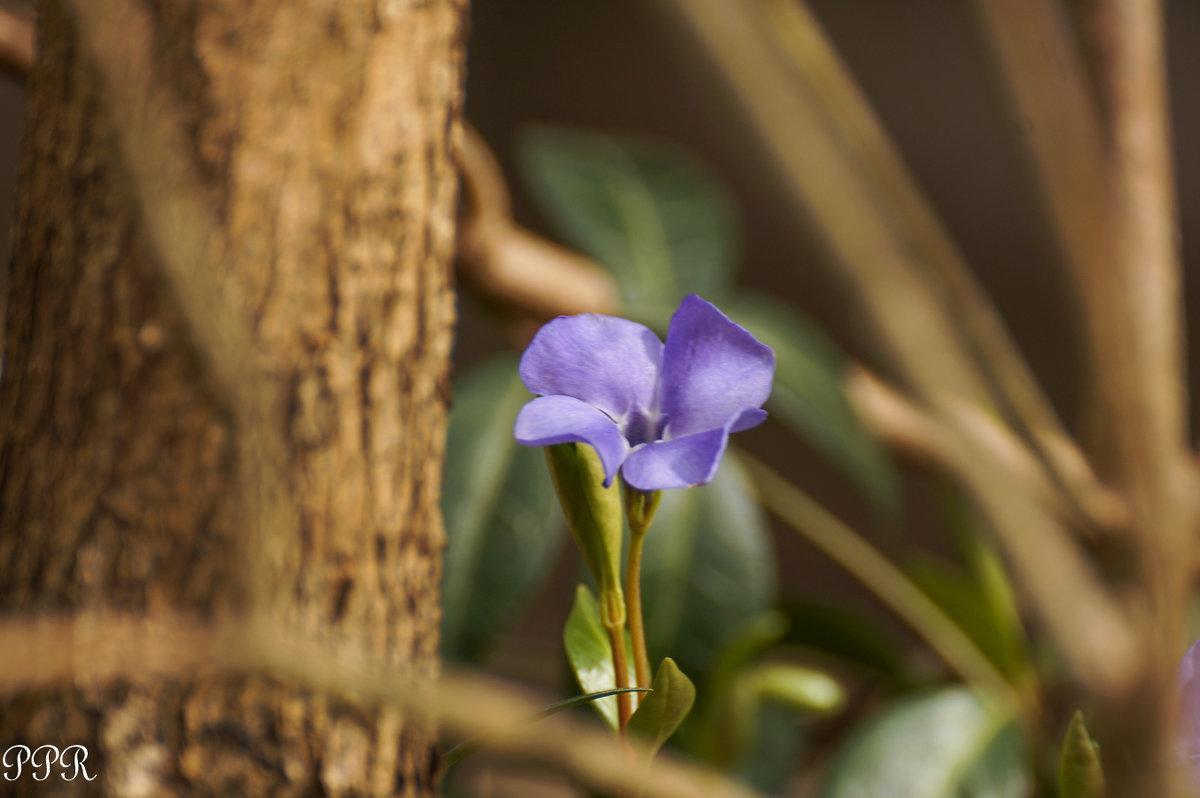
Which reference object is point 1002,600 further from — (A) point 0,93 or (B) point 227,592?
(A) point 0,93

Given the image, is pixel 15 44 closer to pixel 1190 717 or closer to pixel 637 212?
pixel 637 212

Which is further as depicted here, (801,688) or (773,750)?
(773,750)

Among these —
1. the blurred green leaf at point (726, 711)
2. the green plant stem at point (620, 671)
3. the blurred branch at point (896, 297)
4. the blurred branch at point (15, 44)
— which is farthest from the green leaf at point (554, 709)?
the blurred branch at point (15, 44)

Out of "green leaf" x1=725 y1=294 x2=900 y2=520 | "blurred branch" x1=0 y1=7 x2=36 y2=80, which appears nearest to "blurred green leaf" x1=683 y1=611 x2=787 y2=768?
"green leaf" x1=725 y1=294 x2=900 y2=520

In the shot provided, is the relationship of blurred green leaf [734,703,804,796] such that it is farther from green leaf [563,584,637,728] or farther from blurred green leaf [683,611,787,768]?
green leaf [563,584,637,728]

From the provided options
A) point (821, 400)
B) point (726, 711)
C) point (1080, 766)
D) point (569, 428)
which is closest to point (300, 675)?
point (569, 428)

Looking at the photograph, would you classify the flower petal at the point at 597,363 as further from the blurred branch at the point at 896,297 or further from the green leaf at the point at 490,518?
the green leaf at the point at 490,518
